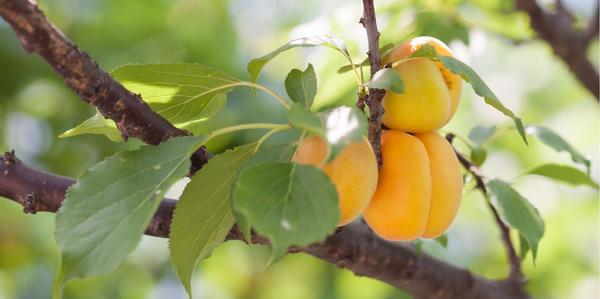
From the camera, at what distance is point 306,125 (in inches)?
20.5

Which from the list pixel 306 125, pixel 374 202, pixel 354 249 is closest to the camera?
pixel 306 125

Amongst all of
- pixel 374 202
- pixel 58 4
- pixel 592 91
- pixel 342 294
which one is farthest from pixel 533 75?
pixel 374 202

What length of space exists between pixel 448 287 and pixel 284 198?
564mm

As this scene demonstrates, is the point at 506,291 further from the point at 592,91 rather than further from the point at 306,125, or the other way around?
the point at 306,125

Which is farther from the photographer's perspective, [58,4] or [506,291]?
[58,4]

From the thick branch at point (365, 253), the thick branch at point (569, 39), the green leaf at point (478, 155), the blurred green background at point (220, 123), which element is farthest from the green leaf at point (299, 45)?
the blurred green background at point (220, 123)

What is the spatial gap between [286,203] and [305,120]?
0.05 metres

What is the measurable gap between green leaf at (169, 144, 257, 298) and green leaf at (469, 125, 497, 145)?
38cm

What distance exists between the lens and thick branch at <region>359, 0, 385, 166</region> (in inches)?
25.0

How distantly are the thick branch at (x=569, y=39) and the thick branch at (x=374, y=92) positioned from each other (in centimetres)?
69

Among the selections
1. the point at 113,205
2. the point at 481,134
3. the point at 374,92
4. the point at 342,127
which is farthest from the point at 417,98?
the point at 481,134

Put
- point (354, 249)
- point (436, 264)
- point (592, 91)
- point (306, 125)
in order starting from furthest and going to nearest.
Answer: point (592, 91), point (436, 264), point (354, 249), point (306, 125)

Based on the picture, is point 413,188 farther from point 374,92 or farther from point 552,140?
point 552,140

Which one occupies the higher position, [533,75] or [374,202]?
[374,202]
